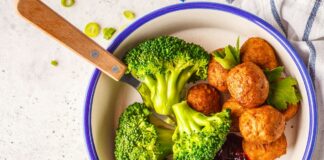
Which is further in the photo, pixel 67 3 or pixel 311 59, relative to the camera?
pixel 67 3

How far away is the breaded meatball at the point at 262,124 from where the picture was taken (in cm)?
235

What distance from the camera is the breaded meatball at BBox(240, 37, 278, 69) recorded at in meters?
2.55

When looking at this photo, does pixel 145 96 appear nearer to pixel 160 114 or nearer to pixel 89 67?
pixel 160 114

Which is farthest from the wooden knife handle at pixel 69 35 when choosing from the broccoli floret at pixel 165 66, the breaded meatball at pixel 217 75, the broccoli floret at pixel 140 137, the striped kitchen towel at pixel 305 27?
the striped kitchen towel at pixel 305 27

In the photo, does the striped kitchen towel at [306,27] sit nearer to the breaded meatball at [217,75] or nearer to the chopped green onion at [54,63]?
the breaded meatball at [217,75]

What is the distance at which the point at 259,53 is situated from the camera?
8.37ft

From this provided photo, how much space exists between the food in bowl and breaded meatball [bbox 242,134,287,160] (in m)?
0.01

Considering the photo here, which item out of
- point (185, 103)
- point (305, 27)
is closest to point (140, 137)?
point (185, 103)

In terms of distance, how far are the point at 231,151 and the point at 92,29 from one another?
39.9 inches

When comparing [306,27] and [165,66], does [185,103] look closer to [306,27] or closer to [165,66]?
[165,66]

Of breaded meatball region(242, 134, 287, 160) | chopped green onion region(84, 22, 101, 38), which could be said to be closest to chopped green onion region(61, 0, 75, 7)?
chopped green onion region(84, 22, 101, 38)

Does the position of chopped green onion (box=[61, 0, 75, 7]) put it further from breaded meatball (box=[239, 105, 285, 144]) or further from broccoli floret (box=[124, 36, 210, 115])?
breaded meatball (box=[239, 105, 285, 144])

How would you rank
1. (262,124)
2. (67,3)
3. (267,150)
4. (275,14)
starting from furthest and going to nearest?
(67,3)
(275,14)
(267,150)
(262,124)

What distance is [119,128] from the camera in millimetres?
2670
